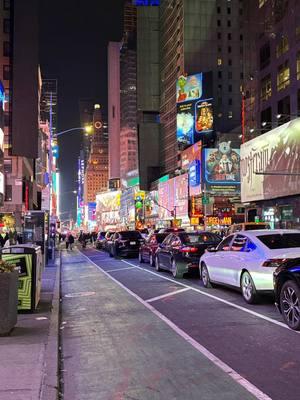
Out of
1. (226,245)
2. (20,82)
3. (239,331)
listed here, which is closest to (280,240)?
(226,245)

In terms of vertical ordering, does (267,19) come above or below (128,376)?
above

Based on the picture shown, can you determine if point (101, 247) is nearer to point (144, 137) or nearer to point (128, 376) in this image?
point (128, 376)

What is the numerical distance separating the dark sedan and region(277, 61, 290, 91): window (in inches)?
1779

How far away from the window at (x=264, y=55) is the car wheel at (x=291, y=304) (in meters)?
51.2

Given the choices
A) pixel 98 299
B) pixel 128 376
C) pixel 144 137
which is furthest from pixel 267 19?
pixel 144 137

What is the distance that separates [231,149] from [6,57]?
37224 mm

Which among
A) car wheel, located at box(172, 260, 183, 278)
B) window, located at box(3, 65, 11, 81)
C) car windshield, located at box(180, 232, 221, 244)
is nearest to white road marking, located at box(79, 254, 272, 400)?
car wheel, located at box(172, 260, 183, 278)

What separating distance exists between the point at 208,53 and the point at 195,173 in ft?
164

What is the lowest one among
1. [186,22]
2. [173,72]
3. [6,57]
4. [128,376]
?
[128,376]

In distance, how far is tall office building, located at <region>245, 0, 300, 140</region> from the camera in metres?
49.8

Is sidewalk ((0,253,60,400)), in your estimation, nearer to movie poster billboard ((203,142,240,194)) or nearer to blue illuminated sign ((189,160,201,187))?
movie poster billboard ((203,142,240,194))

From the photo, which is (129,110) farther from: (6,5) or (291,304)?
(291,304)

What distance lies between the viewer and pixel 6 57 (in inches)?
3246

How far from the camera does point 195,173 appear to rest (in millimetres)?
80375
